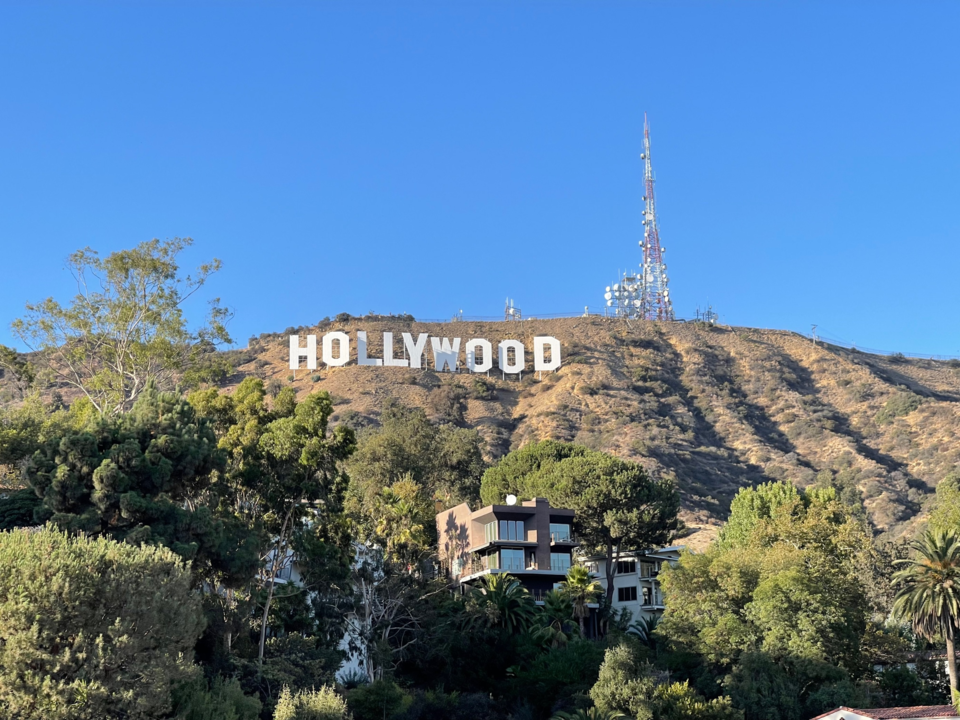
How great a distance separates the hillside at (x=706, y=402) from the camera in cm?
10750

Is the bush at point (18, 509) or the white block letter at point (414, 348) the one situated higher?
the white block letter at point (414, 348)

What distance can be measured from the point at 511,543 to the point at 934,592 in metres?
24.6

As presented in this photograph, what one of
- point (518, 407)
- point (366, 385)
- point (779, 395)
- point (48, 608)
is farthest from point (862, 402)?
point (48, 608)

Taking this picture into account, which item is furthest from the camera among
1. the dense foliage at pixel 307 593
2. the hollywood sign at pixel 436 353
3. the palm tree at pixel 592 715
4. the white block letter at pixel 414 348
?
the white block letter at pixel 414 348

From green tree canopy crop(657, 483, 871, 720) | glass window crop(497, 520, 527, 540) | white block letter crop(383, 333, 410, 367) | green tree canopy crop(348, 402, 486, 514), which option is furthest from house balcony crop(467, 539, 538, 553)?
white block letter crop(383, 333, 410, 367)

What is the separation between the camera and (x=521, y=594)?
60094 millimetres

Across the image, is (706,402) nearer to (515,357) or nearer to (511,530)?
(515,357)

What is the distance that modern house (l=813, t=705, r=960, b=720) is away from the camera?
41.8m

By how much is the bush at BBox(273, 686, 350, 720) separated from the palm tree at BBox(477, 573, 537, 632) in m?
17.9

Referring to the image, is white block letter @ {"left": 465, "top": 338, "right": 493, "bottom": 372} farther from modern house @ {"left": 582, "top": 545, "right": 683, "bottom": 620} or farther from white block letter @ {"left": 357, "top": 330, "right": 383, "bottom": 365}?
modern house @ {"left": 582, "top": 545, "right": 683, "bottom": 620}

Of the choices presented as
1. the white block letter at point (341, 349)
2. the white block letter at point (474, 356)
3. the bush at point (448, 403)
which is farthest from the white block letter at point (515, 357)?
the white block letter at point (341, 349)

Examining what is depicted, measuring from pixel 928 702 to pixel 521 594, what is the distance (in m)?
20.3

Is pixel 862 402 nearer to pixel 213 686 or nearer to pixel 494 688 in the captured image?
pixel 494 688

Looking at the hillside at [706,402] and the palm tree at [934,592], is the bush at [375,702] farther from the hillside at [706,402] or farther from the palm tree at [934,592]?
the hillside at [706,402]
